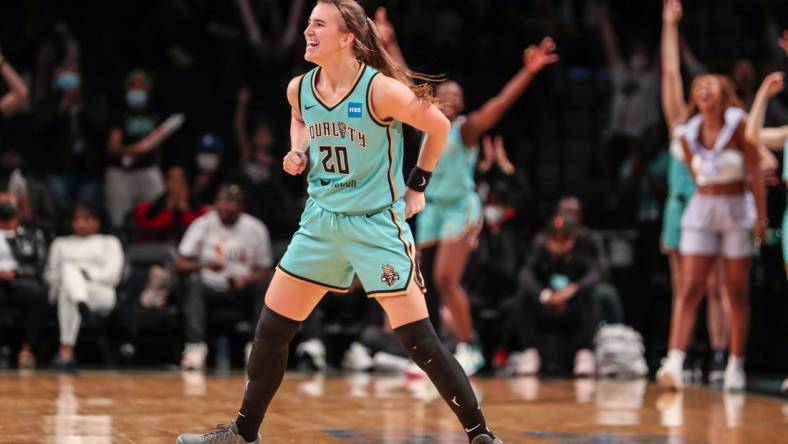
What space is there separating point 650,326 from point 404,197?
21.5 feet

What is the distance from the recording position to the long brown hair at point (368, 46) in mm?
5324

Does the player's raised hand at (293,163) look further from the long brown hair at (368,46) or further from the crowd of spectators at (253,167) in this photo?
the crowd of spectators at (253,167)

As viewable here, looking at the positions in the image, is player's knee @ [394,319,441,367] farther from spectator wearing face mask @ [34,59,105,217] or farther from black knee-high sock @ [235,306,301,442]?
spectator wearing face mask @ [34,59,105,217]

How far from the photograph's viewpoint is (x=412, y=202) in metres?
5.52

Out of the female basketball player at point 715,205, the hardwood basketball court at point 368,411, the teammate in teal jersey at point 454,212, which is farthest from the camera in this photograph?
the teammate in teal jersey at point 454,212

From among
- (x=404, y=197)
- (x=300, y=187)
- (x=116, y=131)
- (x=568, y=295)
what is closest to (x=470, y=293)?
(x=568, y=295)

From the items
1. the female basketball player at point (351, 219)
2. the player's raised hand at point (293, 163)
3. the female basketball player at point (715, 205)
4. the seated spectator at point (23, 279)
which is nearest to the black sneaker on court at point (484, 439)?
the female basketball player at point (351, 219)

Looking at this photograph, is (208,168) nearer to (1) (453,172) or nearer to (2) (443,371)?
(1) (453,172)

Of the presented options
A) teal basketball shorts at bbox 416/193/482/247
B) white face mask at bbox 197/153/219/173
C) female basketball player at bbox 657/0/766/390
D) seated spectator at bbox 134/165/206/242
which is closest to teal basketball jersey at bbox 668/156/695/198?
female basketball player at bbox 657/0/766/390

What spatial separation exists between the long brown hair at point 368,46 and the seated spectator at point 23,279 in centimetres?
578

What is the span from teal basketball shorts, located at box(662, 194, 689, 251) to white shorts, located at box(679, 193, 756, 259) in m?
0.72

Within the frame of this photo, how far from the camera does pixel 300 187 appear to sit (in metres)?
12.7

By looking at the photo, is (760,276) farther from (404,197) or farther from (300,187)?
(404,197)

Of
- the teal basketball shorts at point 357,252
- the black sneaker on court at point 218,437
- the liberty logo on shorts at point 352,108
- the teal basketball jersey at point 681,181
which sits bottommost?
the black sneaker on court at point 218,437
